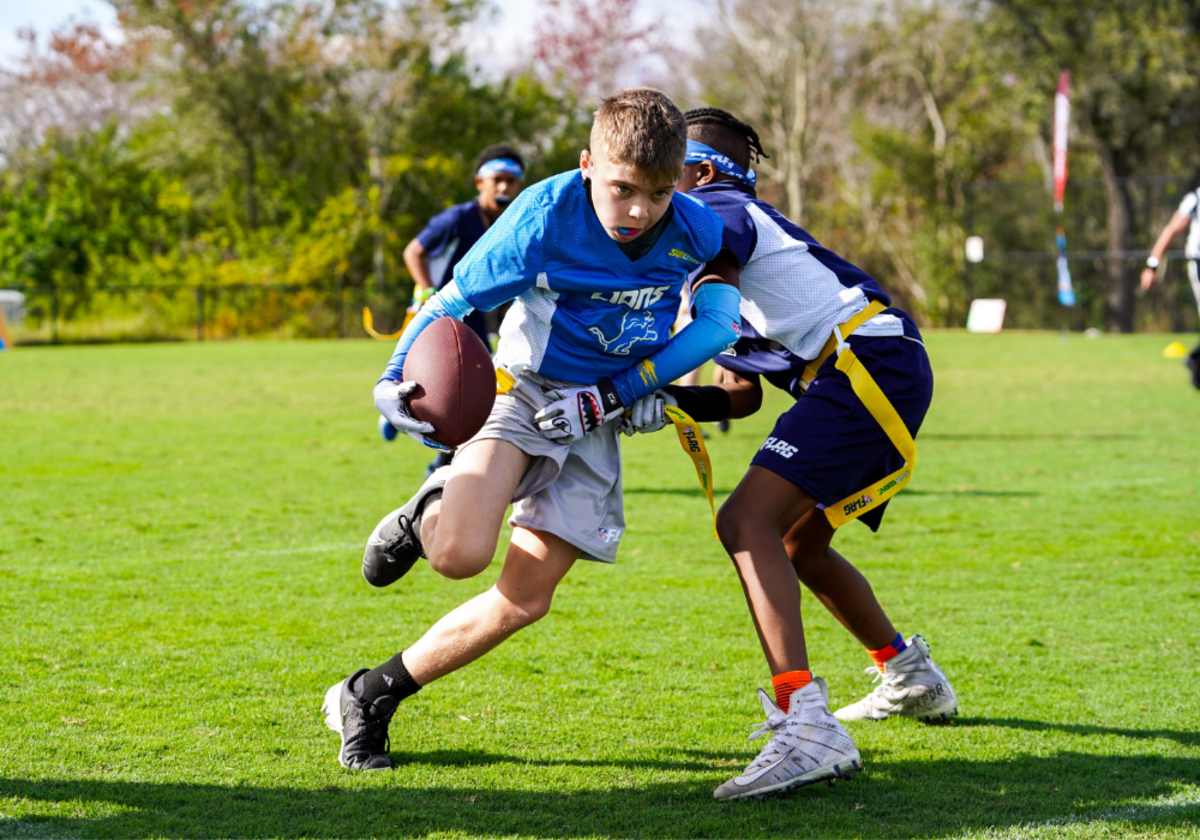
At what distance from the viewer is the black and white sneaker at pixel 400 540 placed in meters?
3.30

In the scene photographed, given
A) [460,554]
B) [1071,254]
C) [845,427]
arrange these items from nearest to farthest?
[460,554]
[845,427]
[1071,254]

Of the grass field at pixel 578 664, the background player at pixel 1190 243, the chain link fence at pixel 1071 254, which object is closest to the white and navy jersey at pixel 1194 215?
the background player at pixel 1190 243

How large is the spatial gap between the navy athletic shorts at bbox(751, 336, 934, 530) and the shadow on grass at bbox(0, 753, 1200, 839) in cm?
82

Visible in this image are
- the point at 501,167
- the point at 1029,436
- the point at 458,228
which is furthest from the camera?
the point at 1029,436

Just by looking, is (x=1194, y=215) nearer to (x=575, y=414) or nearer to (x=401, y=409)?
(x=575, y=414)

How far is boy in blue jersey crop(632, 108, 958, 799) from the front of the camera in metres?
3.22

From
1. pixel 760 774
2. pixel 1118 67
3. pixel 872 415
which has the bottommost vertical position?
pixel 760 774

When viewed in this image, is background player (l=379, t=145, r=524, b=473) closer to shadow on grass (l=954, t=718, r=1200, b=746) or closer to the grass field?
the grass field

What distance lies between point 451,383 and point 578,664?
1.55 meters

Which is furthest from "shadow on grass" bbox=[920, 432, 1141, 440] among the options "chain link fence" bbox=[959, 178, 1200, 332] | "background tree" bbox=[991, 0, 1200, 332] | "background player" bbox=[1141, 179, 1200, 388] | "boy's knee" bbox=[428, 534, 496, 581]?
"background tree" bbox=[991, 0, 1200, 332]

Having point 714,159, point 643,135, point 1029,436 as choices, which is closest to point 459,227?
point 714,159

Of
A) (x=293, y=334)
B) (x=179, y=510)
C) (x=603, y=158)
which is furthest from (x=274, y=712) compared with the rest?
(x=293, y=334)

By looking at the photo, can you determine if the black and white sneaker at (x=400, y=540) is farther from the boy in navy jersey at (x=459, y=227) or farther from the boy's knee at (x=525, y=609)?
the boy in navy jersey at (x=459, y=227)

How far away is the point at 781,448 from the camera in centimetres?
340
